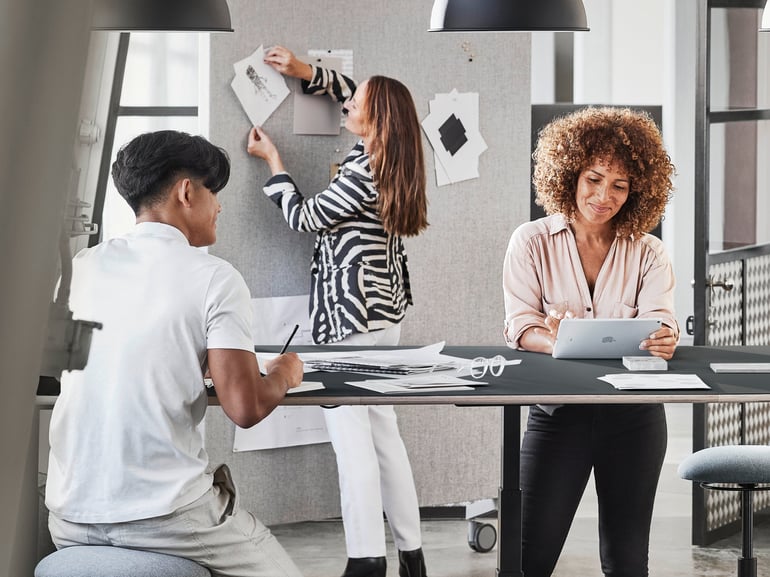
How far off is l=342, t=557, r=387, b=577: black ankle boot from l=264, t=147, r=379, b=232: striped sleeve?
1.05m

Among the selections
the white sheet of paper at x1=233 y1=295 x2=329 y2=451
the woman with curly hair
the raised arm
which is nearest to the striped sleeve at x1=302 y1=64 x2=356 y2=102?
the raised arm

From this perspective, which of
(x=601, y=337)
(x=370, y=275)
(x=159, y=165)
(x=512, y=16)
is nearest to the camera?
(x=159, y=165)

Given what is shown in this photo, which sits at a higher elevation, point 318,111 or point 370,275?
point 318,111

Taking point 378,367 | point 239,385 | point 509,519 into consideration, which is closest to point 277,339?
point 378,367

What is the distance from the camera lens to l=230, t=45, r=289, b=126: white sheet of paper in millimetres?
3494

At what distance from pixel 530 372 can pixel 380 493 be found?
1050mm

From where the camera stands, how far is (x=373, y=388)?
2148 millimetres

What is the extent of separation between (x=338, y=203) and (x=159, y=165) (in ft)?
4.13

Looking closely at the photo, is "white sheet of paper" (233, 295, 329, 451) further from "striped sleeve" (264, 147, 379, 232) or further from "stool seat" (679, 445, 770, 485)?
"stool seat" (679, 445, 770, 485)

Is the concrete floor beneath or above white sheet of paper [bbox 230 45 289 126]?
beneath

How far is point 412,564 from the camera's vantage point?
3236 millimetres

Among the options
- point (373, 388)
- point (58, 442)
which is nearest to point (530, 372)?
point (373, 388)

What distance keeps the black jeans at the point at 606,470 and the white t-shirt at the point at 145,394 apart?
92cm

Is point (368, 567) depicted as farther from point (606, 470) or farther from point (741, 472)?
point (741, 472)
